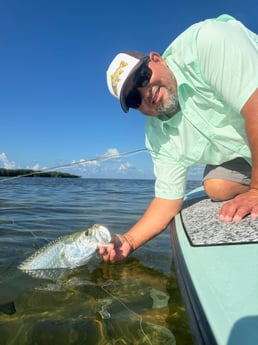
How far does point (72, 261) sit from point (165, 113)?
151 cm

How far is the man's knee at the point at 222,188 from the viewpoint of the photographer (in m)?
3.66

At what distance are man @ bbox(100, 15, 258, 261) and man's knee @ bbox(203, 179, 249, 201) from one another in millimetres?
10

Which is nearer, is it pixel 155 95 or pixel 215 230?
pixel 215 230

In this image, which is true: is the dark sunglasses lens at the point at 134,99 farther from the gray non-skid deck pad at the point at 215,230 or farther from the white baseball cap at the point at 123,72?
the gray non-skid deck pad at the point at 215,230

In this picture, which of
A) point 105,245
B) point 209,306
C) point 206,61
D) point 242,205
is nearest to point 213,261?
point 209,306

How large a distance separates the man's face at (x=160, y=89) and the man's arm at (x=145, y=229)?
0.96 m

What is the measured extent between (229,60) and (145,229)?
1656mm

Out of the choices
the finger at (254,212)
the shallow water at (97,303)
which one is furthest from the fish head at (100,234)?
the finger at (254,212)

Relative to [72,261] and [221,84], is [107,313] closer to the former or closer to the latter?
[72,261]

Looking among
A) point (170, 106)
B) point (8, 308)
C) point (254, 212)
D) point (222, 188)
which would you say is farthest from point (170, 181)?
point (8, 308)

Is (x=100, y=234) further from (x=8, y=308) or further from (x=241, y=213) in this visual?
(x=241, y=213)

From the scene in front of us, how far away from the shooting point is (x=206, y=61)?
2.62 meters

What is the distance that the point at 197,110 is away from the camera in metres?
2.97

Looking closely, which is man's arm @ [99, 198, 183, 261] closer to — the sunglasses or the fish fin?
the fish fin
